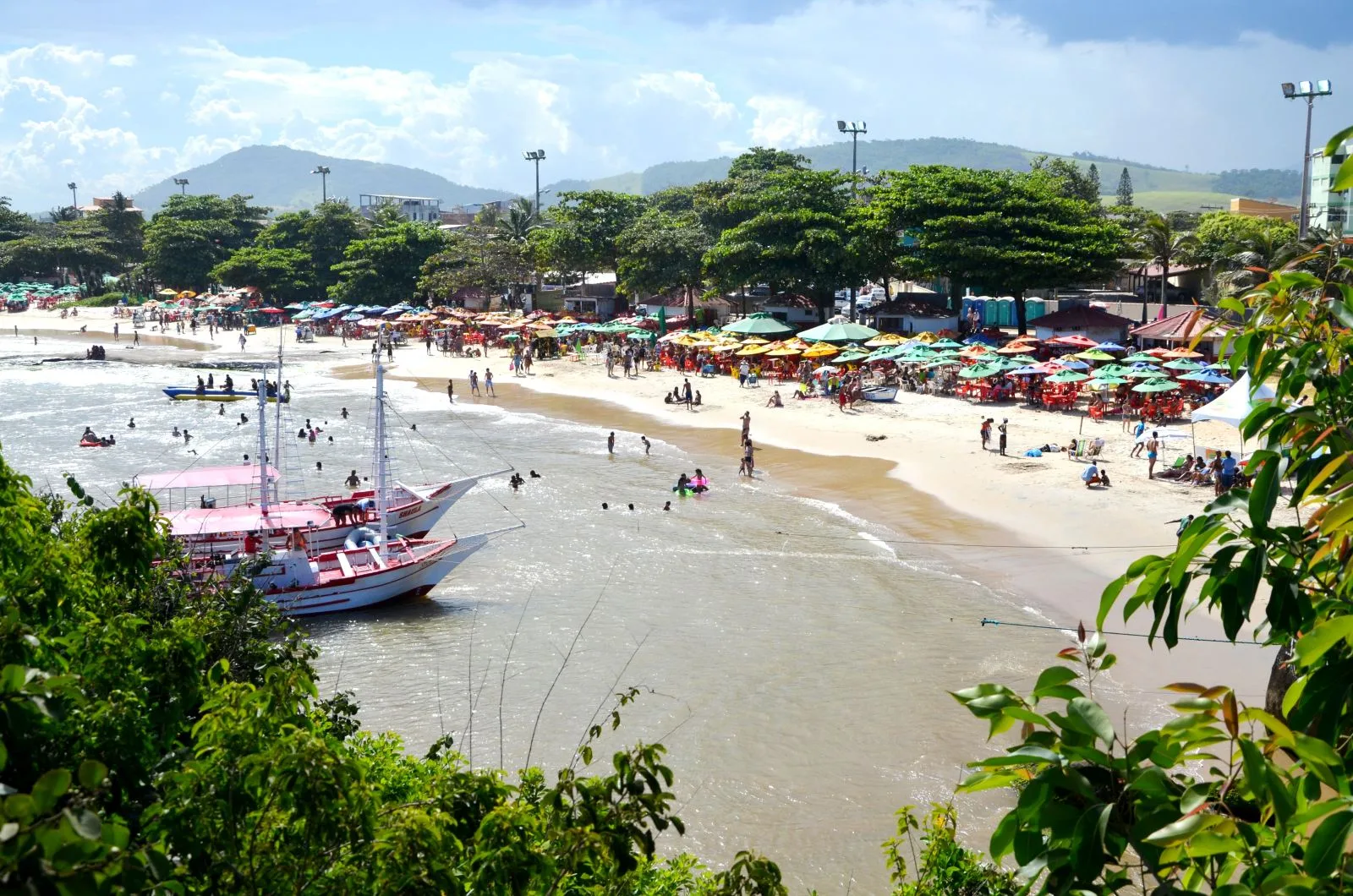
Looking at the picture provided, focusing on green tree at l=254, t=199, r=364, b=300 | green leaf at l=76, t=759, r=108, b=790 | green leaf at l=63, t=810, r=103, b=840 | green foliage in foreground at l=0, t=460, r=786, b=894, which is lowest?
green foliage in foreground at l=0, t=460, r=786, b=894

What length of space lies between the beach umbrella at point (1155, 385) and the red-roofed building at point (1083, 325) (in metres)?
14.8

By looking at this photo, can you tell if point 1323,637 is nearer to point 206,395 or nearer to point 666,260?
point 206,395

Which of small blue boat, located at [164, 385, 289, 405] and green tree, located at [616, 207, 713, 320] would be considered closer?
small blue boat, located at [164, 385, 289, 405]

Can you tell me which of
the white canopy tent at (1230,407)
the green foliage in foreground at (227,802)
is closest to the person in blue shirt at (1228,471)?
the white canopy tent at (1230,407)

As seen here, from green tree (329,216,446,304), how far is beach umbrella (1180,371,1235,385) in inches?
2367

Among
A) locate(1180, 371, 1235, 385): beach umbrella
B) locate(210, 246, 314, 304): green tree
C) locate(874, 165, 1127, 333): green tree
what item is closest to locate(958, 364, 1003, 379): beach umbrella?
locate(1180, 371, 1235, 385): beach umbrella

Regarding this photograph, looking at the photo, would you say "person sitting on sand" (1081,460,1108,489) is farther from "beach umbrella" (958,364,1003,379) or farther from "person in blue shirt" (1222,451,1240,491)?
"beach umbrella" (958,364,1003,379)

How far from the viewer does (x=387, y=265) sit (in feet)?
275

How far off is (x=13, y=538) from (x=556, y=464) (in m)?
28.5

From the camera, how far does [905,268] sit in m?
52.6

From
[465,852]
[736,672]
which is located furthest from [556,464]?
[465,852]

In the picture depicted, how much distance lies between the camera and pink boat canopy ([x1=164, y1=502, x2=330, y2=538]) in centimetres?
2412

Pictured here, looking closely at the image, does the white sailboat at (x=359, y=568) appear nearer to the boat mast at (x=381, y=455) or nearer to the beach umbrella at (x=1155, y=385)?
the boat mast at (x=381, y=455)

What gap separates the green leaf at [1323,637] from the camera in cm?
308
